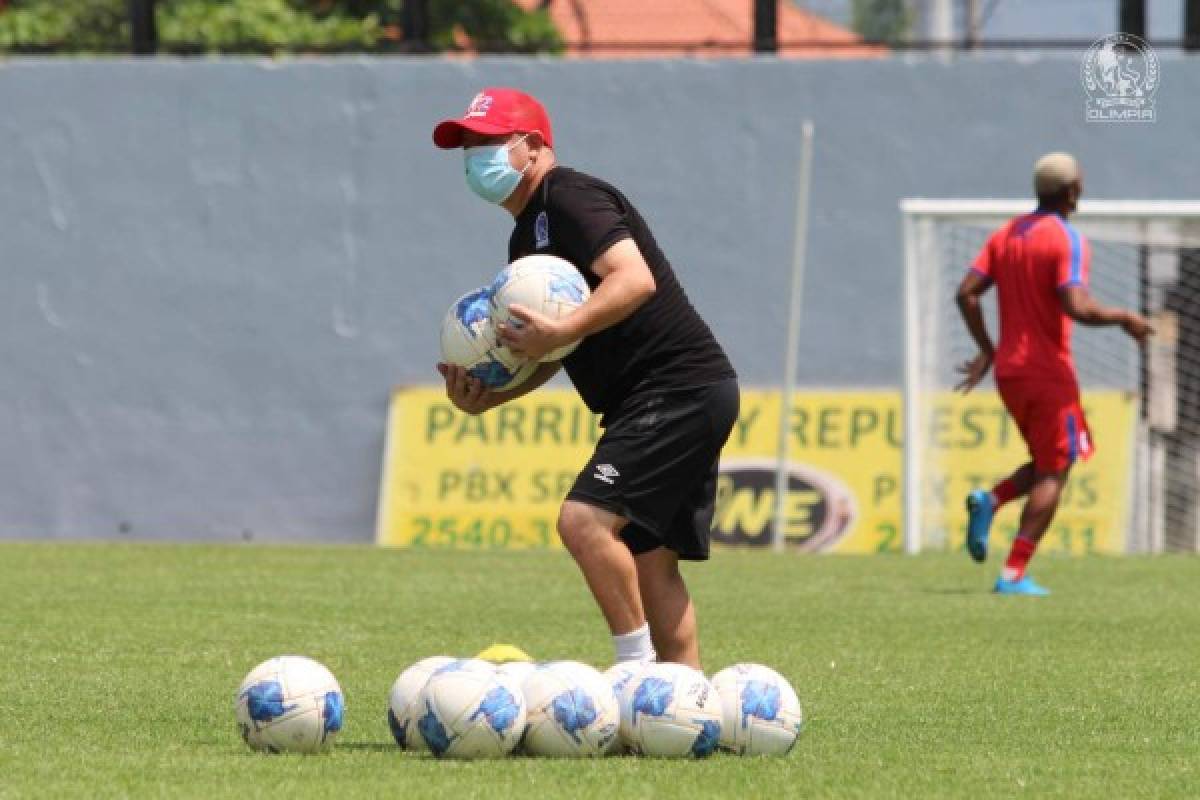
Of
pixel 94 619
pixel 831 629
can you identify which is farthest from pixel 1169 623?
pixel 94 619

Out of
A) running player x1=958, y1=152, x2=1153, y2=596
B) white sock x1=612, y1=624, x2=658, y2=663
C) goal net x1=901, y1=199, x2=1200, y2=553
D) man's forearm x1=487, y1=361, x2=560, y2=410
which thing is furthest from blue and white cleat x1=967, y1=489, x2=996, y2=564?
white sock x1=612, y1=624, x2=658, y2=663

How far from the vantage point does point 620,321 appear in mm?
7020

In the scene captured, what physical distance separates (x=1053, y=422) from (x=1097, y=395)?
5.06m

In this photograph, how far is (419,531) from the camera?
1797cm

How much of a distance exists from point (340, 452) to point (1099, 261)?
6311 mm

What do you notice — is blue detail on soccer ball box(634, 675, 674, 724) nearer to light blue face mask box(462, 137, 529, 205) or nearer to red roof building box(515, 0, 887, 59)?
light blue face mask box(462, 137, 529, 205)

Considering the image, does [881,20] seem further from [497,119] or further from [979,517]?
[497,119]

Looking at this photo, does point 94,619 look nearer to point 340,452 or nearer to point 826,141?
point 340,452

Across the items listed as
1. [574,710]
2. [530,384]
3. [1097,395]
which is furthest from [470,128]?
[1097,395]

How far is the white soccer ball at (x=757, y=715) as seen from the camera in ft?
21.2

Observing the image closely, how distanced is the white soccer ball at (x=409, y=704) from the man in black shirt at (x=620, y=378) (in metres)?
0.69

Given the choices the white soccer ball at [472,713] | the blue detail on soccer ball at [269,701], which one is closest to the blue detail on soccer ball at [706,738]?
the white soccer ball at [472,713]

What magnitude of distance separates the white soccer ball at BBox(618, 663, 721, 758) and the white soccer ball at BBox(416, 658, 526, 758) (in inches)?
12.6

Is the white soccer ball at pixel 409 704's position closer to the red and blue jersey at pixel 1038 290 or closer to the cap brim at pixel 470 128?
the cap brim at pixel 470 128
